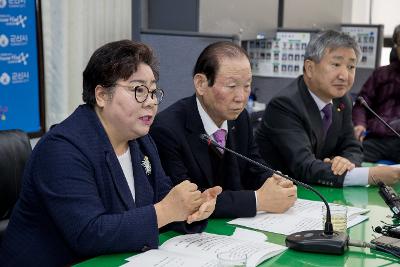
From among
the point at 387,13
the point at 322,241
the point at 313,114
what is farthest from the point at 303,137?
the point at 387,13

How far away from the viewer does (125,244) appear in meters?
1.65

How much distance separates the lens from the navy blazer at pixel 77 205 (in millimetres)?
1641

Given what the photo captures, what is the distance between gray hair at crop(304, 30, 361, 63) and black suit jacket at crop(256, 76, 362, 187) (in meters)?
0.14

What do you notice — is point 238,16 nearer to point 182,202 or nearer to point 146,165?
point 146,165

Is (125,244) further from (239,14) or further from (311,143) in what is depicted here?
(239,14)

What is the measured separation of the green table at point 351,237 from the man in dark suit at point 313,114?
29cm

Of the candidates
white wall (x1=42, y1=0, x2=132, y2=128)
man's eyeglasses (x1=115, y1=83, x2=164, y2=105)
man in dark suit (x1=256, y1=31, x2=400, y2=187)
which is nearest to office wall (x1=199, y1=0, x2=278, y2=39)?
white wall (x1=42, y1=0, x2=132, y2=128)

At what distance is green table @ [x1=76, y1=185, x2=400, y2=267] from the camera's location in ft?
5.37

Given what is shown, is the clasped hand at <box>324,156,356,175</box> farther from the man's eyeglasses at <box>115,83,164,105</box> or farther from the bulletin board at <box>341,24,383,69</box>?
the bulletin board at <box>341,24,383,69</box>

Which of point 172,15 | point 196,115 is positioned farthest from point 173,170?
point 172,15

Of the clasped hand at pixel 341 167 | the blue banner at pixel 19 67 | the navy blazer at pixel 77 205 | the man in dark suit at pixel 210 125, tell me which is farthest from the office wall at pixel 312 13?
the navy blazer at pixel 77 205

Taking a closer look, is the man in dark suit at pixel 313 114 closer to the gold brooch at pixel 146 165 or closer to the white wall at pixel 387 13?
the gold brooch at pixel 146 165

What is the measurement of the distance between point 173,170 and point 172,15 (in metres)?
1.55

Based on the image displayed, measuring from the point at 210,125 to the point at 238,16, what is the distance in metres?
1.65
